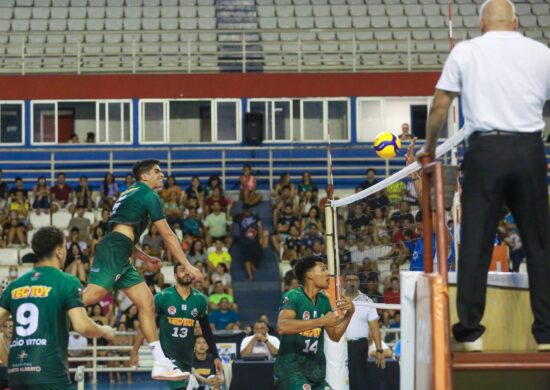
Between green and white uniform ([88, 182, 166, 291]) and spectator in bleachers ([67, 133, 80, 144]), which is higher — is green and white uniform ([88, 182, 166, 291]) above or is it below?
below

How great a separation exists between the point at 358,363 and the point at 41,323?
880 centimetres

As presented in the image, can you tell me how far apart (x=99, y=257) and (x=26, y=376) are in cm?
309

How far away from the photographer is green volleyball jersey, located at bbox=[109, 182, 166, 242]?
36.6ft

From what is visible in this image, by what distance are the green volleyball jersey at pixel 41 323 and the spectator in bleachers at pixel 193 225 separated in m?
17.3

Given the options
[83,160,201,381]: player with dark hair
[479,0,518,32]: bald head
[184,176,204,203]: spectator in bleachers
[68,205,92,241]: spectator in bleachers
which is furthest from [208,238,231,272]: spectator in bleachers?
[479,0,518,32]: bald head

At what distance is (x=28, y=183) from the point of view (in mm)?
32125

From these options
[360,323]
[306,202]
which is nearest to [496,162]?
[360,323]

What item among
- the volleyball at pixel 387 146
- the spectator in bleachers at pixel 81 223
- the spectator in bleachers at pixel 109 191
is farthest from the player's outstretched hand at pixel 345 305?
the spectator in bleachers at pixel 109 191

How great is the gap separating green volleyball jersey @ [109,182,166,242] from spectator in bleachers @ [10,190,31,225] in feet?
53.7

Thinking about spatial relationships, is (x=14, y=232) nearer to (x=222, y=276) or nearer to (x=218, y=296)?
(x=222, y=276)

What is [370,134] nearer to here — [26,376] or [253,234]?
[253,234]

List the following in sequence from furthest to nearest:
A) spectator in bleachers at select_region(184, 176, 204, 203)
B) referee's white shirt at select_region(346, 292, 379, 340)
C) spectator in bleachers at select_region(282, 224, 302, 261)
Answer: spectator in bleachers at select_region(184, 176, 204, 203), spectator in bleachers at select_region(282, 224, 302, 261), referee's white shirt at select_region(346, 292, 379, 340)

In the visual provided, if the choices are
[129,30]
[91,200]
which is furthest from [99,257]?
[129,30]

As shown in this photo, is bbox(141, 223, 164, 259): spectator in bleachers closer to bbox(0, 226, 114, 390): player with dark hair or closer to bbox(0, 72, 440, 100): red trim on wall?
bbox(0, 72, 440, 100): red trim on wall
